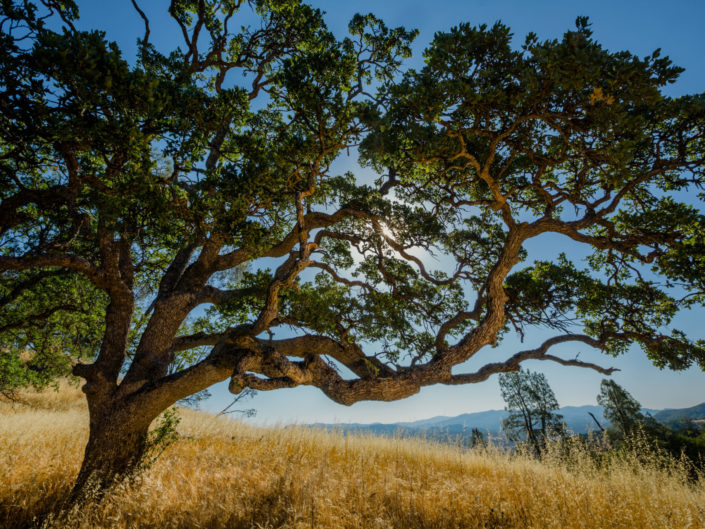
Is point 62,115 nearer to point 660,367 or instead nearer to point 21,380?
point 21,380

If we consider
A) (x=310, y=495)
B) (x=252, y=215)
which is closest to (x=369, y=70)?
(x=252, y=215)

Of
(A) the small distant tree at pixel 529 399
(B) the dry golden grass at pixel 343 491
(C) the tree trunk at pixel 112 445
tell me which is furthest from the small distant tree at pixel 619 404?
(C) the tree trunk at pixel 112 445

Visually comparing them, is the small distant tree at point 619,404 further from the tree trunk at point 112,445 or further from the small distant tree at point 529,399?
the tree trunk at point 112,445

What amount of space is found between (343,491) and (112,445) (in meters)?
4.22

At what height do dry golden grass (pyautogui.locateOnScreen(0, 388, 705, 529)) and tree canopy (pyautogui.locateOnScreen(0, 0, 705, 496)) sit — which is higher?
tree canopy (pyautogui.locateOnScreen(0, 0, 705, 496))

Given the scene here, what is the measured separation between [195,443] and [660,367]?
11.9 m

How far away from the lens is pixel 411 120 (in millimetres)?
5480

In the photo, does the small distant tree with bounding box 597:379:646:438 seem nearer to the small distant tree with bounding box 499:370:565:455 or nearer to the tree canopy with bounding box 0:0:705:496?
the small distant tree with bounding box 499:370:565:455

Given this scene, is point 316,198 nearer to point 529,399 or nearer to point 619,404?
point 529,399

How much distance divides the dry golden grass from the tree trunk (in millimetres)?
394

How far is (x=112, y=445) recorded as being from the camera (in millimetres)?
5285

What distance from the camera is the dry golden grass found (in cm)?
399

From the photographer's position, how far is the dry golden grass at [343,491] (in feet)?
13.1

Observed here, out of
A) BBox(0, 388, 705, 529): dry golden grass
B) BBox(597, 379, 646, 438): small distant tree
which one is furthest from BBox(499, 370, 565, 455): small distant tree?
BBox(0, 388, 705, 529): dry golden grass
